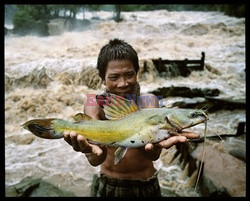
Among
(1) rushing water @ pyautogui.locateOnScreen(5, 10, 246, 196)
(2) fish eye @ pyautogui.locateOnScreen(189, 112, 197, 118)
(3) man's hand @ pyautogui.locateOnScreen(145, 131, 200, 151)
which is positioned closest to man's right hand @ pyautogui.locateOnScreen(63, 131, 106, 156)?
(3) man's hand @ pyautogui.locateOnScreen(145, 131, 200, 151)

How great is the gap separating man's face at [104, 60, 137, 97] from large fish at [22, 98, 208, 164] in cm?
32

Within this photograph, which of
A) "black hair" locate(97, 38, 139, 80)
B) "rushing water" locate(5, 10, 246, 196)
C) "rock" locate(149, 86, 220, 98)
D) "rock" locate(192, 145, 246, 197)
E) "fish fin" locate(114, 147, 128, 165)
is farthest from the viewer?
"rock" locate(149, 86, 220, 98)

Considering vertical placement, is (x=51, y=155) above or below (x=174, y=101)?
below

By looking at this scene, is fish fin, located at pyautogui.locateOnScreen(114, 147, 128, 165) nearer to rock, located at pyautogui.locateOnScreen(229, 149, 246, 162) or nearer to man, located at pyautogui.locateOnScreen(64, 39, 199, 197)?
man, located at pyautogui.locateOnScreen(64, 39, 199, 197)

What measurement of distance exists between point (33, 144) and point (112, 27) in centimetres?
1476

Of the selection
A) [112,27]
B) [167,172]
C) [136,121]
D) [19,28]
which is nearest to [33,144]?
[167,172]

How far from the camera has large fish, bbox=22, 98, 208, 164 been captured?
1.56 m

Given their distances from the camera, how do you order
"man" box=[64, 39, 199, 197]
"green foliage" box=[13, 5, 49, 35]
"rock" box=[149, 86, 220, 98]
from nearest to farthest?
"man" box=[64, 39, 199, 197] < "rock" box=[149, 86, 220, 98] < "green foliage" box=[13, 5, 49, 35]

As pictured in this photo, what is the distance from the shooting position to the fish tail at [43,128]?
64.0 inches

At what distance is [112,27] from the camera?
2070 centimetres

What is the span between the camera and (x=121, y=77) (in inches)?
82.0

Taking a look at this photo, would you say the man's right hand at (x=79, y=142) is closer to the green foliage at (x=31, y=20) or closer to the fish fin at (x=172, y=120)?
the fish fin at (x=172, y=120)

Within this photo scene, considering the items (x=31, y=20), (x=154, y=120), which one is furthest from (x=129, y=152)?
(x=31, y=20)
